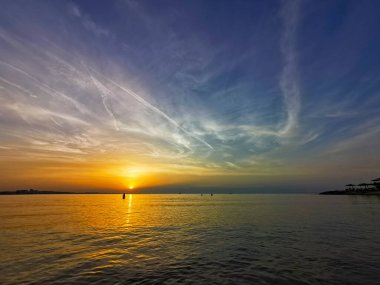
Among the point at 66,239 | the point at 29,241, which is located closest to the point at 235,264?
the point at 66,239

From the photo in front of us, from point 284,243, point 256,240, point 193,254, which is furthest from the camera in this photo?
point 256,240

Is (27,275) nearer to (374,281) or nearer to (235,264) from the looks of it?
(235,264)

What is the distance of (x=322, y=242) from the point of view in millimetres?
26031

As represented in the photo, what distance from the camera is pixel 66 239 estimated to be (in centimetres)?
2922

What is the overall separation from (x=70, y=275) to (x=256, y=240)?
1781 centimetres

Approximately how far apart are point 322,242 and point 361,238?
5.16 metres

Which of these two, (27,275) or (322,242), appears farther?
(322,242)

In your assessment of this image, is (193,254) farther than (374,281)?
Yes

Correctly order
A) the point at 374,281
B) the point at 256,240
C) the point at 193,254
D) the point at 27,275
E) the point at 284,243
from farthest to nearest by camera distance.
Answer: the point at 256,240, the point at 284,243, the point at 193,254, the point at 27,275, the point at 374,281

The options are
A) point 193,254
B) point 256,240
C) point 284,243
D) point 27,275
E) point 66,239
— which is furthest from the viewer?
point 66,239

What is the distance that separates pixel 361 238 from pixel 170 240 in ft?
64.3

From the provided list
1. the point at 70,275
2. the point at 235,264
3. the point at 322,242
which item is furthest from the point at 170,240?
the point at 322,242

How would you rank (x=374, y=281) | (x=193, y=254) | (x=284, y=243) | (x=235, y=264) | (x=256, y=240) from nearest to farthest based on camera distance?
(x=374, y=281)
(x=235, y=264)
(x=193, y=254)
(x=284, y=243)
(x=256, y=240)

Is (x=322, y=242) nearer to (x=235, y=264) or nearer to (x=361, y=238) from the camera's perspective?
(x=361, y=238)
